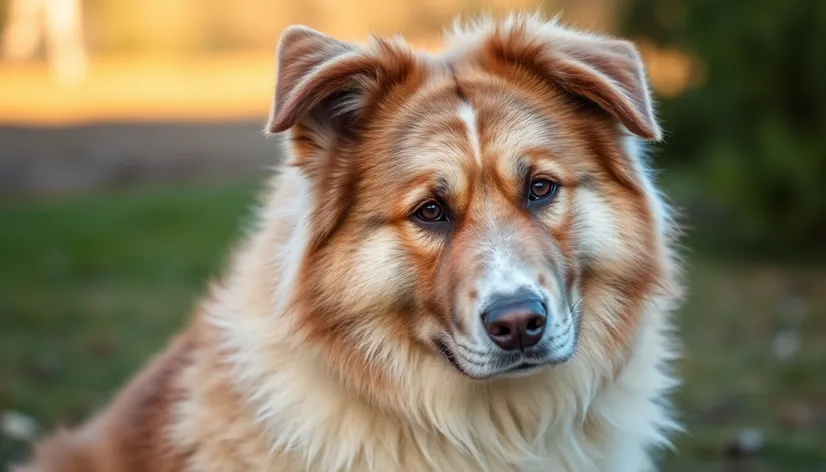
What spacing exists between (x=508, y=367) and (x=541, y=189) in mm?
669

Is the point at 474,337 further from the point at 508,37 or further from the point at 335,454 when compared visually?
the point at 508,37

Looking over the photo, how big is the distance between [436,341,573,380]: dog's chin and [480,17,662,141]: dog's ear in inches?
34.6

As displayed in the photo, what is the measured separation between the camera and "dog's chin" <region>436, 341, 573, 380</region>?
A: 313cm

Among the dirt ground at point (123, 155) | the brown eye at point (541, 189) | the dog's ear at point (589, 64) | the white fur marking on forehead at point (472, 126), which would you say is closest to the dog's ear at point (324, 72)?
the white fur marking on forehead at point (472, 126)

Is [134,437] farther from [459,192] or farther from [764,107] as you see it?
[764,107]

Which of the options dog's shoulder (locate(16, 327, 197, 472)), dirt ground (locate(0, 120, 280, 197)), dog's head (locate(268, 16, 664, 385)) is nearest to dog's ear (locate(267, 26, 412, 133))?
dog's head (locate(268, 16, 664, 385))

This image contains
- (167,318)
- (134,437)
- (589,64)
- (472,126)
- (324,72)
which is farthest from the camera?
(167,318)

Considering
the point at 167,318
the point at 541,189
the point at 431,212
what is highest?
the point at 541,189

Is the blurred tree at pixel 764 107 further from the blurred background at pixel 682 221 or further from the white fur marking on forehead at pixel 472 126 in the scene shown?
the white fur marking on forehead at pixel 472 126

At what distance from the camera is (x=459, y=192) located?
10.9 feet

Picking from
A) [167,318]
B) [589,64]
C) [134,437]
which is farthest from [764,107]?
[134,437]

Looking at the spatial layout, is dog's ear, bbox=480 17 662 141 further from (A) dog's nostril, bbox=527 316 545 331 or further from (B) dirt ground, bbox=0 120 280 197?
(B) dirt ground, bbox=0 120 280 197

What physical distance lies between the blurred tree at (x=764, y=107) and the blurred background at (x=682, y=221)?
0.05 feet

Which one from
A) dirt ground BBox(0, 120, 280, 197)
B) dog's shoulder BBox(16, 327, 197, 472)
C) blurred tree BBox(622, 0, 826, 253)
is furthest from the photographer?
dirt ground BBox(0, 120, 280, 197)
